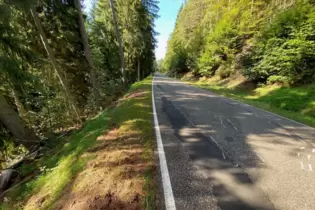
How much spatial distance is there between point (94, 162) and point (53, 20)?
991cm

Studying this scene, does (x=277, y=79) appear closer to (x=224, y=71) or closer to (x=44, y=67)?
(x=224, y=71)

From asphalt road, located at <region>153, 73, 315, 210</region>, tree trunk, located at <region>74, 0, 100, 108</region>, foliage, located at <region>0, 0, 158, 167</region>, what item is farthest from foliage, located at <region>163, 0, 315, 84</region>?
foliage, located at <region>0, 0, 158, 167</region>

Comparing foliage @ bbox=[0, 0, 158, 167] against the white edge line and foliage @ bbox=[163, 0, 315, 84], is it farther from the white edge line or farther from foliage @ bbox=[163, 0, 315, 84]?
foliage @ bbox=[163, 0, 315, 84]

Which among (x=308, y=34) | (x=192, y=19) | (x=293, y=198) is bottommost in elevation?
(x=293, y=198)

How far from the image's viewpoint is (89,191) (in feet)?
Answer: 10.8

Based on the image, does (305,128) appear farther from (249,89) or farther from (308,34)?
(249,89)

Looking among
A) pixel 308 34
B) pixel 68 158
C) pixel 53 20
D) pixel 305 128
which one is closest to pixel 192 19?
pixel 308 34

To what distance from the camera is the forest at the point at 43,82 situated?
677cm

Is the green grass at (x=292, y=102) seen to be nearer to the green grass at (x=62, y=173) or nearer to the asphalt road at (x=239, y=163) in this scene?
the asphalt road at (x=239, y=163)

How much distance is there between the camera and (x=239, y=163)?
405 cm

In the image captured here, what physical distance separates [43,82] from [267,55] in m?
15.0

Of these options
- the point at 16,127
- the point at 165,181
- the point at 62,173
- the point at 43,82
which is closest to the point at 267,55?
the point at 165,181

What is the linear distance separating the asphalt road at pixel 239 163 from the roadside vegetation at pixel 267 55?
3369 millimetres

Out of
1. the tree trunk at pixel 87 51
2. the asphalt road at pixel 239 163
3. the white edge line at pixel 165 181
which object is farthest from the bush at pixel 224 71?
the white edge line at pixel 165 181
